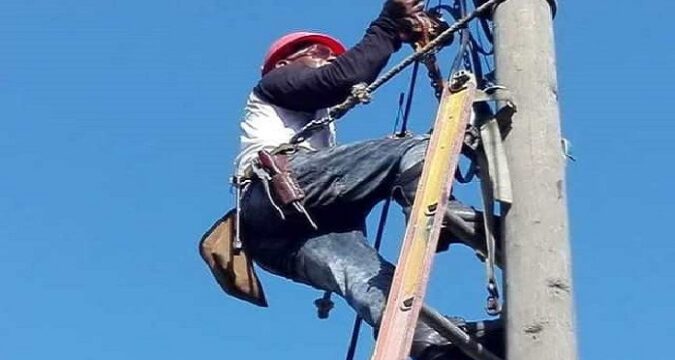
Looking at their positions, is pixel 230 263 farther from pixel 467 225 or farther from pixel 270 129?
pixel 467 225

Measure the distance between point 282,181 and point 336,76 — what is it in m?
0.48

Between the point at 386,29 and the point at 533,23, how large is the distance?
97cm

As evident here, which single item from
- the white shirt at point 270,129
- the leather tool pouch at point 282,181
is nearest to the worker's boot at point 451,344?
the leather tool pouch at point 282,181

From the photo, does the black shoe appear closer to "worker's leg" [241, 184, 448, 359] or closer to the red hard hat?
"worker's leg" [241, 184, 448, 359]

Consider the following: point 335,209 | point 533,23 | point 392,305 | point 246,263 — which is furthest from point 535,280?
point 246,263

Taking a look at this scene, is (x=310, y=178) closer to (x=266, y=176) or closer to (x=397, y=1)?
(x=266, y=176)

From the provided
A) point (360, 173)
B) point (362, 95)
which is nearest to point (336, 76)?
point (362, 95)

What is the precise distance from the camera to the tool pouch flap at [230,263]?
18.0 ft

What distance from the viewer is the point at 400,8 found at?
18.1ft

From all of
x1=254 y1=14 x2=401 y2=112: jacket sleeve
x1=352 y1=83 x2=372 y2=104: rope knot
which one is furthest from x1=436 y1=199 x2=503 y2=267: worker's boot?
x1=254 y1=14 x2=401 y2=112: jacket sleeve

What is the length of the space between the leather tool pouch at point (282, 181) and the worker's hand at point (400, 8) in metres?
0.68

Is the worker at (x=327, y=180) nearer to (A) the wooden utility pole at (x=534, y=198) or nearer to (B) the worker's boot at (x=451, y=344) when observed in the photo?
(B) the worker's boot at (x=451, y=344)

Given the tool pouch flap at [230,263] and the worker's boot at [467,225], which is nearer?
the worker's boot at [467,225]

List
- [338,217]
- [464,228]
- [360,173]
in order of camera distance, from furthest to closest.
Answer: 1. [338,217]
2. [360,173]
3. [464,228]
